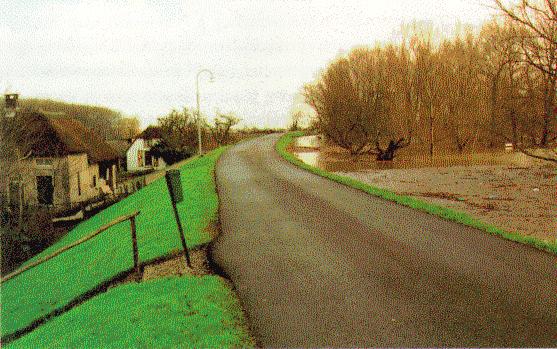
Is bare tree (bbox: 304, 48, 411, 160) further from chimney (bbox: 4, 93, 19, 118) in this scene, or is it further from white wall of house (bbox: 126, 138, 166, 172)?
white wall of house (bbox: 126, 138, 166, 172)

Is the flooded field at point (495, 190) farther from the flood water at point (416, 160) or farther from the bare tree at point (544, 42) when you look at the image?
the bare tree at point (544, 42)

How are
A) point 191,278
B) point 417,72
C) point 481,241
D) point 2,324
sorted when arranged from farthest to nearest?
1. point 417,72
2. point 2,324
3. point 481,241
4. point 191,278

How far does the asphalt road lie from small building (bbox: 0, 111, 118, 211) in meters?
20.6

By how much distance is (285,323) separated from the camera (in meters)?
5.40

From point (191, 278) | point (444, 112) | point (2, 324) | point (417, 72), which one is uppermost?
point (417, 72)

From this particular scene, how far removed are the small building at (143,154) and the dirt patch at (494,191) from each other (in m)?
45.3

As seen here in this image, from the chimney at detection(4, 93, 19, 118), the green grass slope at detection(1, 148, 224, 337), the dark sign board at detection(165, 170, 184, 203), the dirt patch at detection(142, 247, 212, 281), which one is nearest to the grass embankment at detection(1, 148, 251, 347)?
the green grass slope at detection(1, 148, 224, 337)

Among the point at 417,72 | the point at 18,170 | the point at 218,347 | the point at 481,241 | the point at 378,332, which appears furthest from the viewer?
the point at 417,72

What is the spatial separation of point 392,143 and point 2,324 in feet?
103

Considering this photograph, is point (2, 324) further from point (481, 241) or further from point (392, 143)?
point (392, 143)

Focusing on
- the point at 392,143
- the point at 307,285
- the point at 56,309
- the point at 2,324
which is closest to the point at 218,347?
the point at 307,285

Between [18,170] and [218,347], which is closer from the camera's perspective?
[218,347]

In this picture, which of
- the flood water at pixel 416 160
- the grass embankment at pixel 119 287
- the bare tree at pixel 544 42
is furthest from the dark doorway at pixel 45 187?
the bare tree at pixel 544 42

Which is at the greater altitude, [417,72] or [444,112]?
[417,72]
